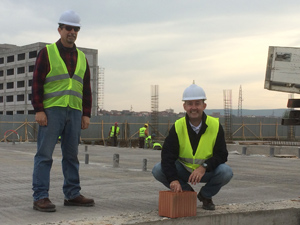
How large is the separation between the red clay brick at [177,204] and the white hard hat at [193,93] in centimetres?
98

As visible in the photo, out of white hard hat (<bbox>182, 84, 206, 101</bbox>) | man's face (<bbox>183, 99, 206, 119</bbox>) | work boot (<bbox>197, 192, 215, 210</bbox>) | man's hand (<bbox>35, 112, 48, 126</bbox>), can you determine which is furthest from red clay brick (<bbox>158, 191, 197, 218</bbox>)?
man's hand (<bbox>35, 112, 48, 126</bbox>)

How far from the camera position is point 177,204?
4.54 meters

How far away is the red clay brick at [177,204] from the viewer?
4.50m

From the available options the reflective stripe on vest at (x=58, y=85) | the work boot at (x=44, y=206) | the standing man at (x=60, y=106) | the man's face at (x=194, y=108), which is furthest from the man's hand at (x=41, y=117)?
the man's face at (x=194, y=108)

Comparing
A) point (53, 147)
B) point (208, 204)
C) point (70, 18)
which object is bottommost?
point (208, 204)

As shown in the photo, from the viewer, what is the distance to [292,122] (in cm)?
1107

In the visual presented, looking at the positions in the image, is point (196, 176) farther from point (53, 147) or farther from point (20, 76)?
point (20, 76)

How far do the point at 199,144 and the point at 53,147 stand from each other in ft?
5.23

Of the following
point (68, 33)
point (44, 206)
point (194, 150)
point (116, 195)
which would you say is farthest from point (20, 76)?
point (194, 150)

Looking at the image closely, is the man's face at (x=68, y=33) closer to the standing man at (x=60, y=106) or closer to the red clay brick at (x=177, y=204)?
the standing man at (x=60, y=106)

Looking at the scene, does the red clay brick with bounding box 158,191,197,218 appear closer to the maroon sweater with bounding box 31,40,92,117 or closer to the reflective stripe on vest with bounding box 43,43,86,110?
the reflective stripe on vest with bounding box 43,43,86,110

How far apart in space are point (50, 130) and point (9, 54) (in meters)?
82.3

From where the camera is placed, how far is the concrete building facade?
76.8 meters

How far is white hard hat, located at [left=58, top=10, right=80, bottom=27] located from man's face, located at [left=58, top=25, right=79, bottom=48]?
46 millimetres
